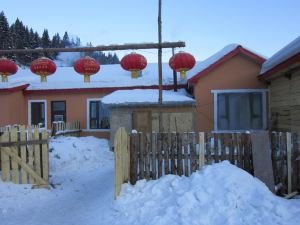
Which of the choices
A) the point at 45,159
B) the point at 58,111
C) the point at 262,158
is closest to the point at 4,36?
the point at 58,111

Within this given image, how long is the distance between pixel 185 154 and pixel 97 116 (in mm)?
11838

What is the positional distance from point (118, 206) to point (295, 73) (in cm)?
722

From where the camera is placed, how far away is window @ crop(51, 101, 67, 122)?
18.9m

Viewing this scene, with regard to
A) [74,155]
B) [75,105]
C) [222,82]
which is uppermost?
[222,82]

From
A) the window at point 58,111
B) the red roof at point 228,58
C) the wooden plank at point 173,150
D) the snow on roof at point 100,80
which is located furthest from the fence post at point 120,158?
the window at point 58,111

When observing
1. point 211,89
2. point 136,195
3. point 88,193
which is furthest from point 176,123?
point 136,195

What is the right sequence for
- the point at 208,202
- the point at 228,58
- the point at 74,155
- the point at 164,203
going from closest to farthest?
the point at 208,202 < the point at 164,203 < the point at 74,155 < the point at 228,58

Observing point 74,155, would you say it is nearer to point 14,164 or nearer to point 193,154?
point 14,164

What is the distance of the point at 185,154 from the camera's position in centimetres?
740

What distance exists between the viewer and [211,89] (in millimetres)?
14859

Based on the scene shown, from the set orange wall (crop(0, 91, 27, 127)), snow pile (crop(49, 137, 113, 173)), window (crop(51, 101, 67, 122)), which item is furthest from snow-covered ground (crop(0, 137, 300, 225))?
window (crop(51, 101, 67, 122))

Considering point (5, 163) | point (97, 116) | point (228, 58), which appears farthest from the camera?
point (97, 116)

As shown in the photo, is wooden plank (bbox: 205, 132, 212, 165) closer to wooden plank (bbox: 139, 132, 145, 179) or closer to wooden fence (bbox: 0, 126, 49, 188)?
wooden plank (bbox: 139, 132, 145, 179)

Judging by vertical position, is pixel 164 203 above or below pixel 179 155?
below
